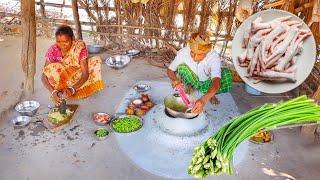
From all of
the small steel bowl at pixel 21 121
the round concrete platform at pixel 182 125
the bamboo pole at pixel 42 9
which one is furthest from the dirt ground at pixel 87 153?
the bamboo pole at pixel 42 9

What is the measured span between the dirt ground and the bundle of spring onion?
4.73ft

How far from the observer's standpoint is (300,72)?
3740mm

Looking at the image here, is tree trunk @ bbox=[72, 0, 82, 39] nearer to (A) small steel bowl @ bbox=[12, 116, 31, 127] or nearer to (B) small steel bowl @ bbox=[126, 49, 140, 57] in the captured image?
(B) small steel bowl @ bbox=[126, 49, 140, 57]

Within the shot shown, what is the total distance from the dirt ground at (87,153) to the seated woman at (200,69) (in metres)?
0.69

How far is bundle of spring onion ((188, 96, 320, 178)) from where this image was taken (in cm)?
194

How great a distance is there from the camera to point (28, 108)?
14.1 feet

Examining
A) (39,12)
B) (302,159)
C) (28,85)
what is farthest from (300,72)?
(39,12)

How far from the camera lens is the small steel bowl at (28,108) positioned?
13.6 feet

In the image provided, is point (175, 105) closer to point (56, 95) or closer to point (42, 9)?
point (56, 95)

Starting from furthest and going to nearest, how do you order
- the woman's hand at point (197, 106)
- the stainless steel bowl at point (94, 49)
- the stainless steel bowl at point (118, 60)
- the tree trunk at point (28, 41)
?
the stainless steel bowl at point (94, 49)
the stainless steel bowl at point (118, 60)
the tree trunk at point (28, 41)
the woman's hand at point (197, 106)

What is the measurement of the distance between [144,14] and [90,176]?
3.28 m

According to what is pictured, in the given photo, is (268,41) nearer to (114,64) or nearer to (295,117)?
(295,117)

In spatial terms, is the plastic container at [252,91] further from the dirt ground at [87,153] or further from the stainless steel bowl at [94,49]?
the stainless steel bowl at [94,49]

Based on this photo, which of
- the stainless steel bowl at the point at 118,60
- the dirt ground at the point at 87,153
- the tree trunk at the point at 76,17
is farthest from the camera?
the tree trunk at the point at 76,17
